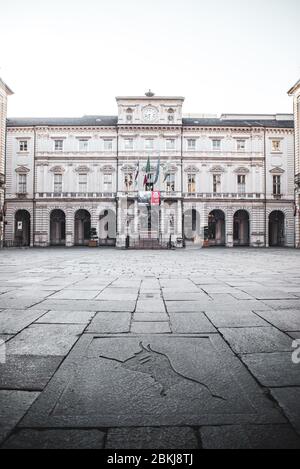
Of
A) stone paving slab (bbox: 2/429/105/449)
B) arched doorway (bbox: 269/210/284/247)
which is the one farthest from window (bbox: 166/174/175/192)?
stone paving slab (bbox: 2/429/105/449)

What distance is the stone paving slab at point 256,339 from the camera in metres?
2.39

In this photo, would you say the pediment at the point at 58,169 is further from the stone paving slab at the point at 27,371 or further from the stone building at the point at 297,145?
the stone paving slab at the point at 27,371

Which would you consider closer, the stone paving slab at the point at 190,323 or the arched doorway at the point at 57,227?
the stone paving slab at the point at 190,323

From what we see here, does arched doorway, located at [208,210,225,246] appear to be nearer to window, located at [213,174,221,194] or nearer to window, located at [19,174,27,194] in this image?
window, located at [213,174,221,194]

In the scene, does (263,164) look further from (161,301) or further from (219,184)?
(161,301)

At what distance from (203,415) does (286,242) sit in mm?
37132

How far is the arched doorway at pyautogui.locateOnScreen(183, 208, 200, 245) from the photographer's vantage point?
3488 cm

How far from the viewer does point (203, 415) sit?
147 centimetres

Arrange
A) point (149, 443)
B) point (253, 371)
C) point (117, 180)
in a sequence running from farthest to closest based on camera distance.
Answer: point (117, 180), point (253, 371), point (149, 443)

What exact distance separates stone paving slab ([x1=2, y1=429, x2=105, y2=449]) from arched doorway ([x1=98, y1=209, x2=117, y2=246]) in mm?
34288

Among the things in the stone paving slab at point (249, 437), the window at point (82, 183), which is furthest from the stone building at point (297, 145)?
the stone paving slab at point (249, 437)

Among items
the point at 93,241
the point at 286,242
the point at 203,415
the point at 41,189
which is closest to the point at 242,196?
the point at 286,242

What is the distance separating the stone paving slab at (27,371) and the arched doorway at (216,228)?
35.2 meters

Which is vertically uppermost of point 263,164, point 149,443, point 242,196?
point 263,164
